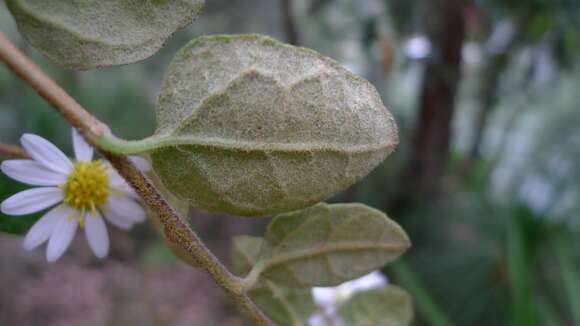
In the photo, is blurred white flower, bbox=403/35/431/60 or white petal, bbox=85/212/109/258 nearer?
white petal, bbox=85/212/109/258

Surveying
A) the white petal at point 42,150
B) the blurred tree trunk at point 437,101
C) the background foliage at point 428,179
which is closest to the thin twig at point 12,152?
the white petal at point 42,150

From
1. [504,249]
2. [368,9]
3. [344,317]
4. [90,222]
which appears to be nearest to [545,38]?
[368,9]

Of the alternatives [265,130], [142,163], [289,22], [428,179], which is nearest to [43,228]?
[142,163]

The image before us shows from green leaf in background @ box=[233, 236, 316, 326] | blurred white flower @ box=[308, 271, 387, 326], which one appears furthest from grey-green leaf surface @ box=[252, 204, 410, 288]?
blurred white flower @ box=[308, 271, 387, 326]

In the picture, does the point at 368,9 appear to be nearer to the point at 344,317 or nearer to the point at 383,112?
the point at 344,317

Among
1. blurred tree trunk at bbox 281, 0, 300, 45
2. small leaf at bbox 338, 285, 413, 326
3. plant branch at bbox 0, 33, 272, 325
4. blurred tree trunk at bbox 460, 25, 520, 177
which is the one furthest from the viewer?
blurred tree trunk at bbox 460, 25, 520, 177

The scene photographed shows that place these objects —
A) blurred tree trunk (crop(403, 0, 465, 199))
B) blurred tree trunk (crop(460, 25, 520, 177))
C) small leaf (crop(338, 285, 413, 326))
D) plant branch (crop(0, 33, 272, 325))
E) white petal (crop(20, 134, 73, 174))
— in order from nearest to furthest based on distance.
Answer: plant branch (crop(0, 33, 272, 325)) → white petal (crop(20, 134, 73, 174)) → small leaf (crop(338, 285, 413, 326)) → blurred tree trunk (crop(403, 0, 465, 199)) → blurred tree trunk (crop(460, 25, 520, 177))

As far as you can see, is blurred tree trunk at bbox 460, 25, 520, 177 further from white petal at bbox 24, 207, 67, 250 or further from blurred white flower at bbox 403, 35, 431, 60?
white petal at bbox 24, 207, 67, 250
